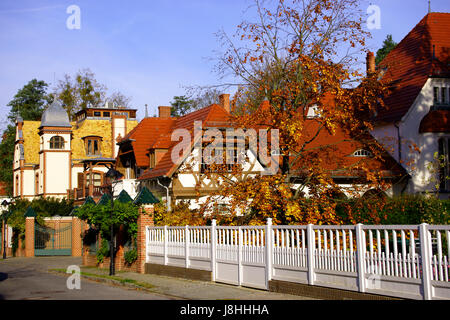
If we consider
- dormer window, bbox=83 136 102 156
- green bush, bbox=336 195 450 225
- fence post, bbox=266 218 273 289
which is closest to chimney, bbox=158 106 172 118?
dormer window, bbox=83 136 102 156

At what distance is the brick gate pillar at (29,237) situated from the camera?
37.6 metres

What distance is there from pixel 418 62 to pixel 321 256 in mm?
23717

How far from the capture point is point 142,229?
68.5 feet

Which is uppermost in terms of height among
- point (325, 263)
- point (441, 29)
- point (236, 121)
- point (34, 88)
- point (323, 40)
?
point (34, 88)

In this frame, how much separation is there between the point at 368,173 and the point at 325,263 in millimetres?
8181

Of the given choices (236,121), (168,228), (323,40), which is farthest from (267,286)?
(323,40)

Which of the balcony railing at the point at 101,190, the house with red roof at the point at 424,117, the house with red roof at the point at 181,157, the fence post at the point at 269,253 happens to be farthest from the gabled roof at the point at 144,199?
the balcony railing at the point at 101,190

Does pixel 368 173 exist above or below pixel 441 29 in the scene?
below

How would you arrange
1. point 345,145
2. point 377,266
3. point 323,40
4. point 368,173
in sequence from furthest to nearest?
point 345,145 → point 323,40 → point 368,173 → point 377,266

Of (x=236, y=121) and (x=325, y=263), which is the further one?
(x=236, y=121)

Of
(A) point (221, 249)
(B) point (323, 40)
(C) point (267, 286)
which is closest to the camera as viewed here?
(C) point (267, 286)

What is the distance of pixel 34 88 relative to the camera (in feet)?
255

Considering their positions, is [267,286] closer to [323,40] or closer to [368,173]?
[368,173]

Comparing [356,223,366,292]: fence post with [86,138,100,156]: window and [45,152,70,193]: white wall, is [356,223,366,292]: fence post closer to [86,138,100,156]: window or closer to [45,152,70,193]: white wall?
[45,152,70,193]: white wall
